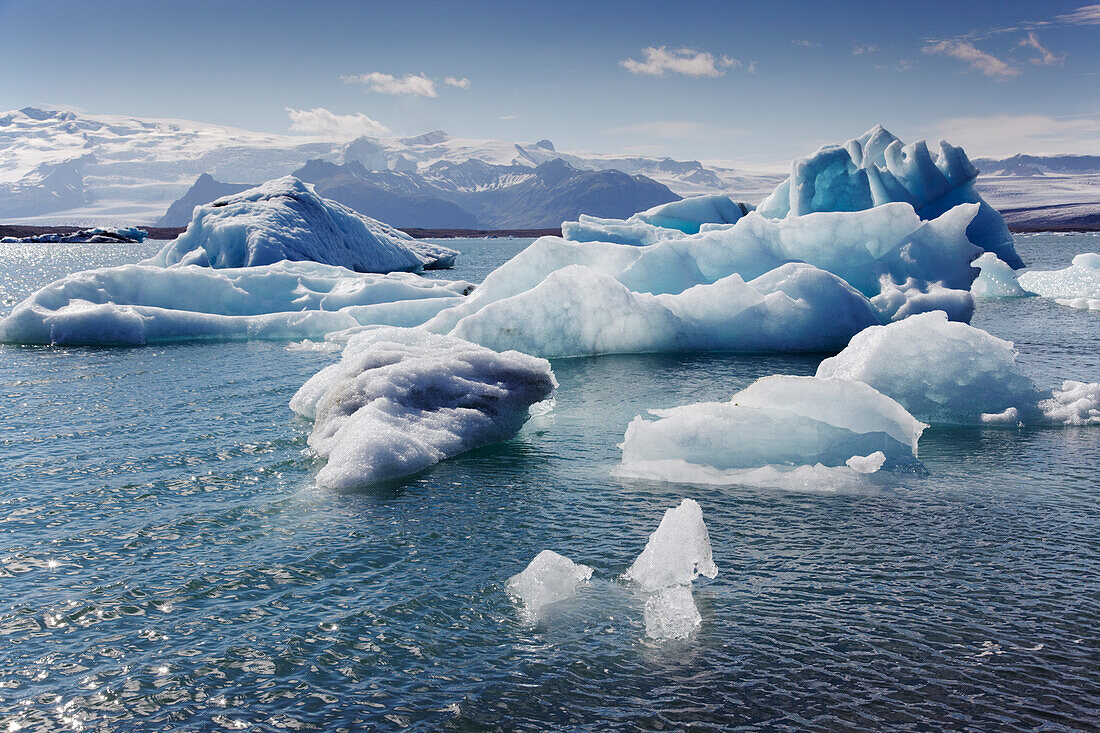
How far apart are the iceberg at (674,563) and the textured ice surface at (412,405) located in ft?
9.91

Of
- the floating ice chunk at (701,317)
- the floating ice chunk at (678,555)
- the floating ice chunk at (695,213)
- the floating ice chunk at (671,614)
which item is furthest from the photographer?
the floating ice chunk at (695,213)

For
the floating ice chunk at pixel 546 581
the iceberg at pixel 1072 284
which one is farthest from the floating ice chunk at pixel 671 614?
the iceberg at pixel 1072 284

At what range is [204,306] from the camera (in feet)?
62.0

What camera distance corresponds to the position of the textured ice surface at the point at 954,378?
8992 mm

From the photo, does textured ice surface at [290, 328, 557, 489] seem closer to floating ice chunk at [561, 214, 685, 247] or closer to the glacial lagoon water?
the glacial lagoon water

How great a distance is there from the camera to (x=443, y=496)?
666cm

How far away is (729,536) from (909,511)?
1625 mm

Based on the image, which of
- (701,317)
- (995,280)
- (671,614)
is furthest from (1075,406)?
(995,280)

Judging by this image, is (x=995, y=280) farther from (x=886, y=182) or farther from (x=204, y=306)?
(x=204, y=306)

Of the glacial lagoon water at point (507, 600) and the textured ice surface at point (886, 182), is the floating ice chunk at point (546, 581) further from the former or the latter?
the textured ice surface at point (886, 182)

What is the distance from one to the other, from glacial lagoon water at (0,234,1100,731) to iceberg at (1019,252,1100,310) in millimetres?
16982

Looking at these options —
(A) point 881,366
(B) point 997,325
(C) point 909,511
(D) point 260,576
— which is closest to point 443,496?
(D) point 260,576

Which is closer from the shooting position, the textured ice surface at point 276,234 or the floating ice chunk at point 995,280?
the floating ice chunk at point 995,280

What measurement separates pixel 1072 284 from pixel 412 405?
78.0ft
